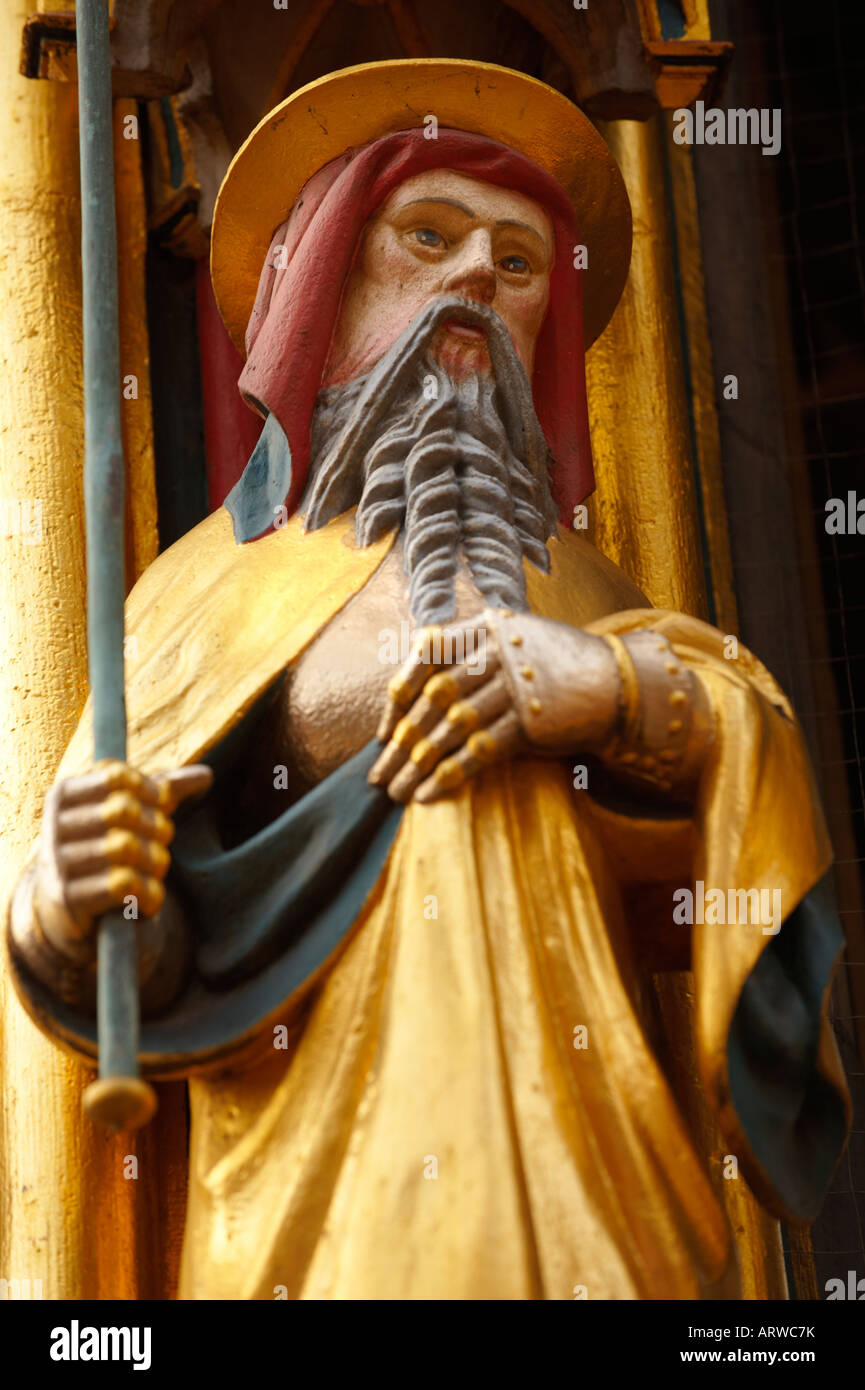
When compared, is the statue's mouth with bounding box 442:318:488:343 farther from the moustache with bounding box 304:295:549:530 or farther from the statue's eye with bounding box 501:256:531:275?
the statue's eye with bounding box 501:256:531:275

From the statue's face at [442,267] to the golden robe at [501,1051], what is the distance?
34 centimetres

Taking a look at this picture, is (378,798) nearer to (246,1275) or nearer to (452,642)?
(452,642)

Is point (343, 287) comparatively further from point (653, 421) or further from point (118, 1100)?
point (118, 1100)

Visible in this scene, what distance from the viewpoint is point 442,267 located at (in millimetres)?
2984

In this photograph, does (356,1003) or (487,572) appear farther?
(487,572)

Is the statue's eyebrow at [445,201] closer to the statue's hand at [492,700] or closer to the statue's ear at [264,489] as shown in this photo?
the statue's ear at [264,489]

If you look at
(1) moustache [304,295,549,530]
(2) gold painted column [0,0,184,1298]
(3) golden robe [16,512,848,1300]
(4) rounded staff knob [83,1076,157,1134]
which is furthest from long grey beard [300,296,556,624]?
(4) rounded staff knob [83,1076,157,1134]

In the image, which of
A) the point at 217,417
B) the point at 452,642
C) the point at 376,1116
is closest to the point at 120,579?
the point at 452,642

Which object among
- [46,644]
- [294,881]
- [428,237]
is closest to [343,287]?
[428,237]

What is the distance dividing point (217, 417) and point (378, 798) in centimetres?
99

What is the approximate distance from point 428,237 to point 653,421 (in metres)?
0.64

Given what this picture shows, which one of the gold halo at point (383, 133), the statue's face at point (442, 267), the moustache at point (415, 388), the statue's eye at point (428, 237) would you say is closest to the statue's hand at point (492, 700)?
the moustache at point (415, 388)

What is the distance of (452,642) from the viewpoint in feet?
8.59

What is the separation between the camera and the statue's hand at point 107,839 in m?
2.38
